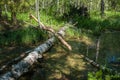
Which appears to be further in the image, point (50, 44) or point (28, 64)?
point (50, 44)

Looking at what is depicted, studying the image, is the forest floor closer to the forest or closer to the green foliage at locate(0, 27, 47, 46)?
the forest

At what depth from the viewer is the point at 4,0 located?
20.3 m

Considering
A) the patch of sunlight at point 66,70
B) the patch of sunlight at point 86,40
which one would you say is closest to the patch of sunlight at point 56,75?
the patch of sunlight at point 66,70

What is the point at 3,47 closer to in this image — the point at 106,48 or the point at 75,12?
the point at 106,48

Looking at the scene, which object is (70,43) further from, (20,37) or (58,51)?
(20,37)

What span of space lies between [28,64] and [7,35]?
18.9 feet

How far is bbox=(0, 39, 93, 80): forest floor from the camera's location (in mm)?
11547

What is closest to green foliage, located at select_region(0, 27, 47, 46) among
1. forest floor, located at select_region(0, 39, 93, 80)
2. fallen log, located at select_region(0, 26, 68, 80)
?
forest floor, located at select_region(0, 39, 93, 80)

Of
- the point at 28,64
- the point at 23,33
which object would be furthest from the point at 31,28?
the point at 28,64

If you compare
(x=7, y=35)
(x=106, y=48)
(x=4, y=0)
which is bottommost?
(x=106, y=48)

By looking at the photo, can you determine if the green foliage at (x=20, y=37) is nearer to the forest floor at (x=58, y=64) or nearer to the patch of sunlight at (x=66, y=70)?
the forest floor at (x=58, y=64)

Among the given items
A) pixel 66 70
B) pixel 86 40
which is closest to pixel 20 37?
pixel 86 40

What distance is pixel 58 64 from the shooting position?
13352mm

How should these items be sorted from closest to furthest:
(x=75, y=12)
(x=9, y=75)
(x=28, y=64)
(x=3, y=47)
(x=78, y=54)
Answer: (x=9, y=75)
(x=28, y=64)
(x=78, y=54)
(x=3, y=47)
(x=75, y=12)
